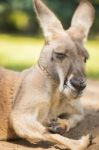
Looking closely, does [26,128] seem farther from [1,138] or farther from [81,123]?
[81,123]

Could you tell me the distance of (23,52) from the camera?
64.0 ft

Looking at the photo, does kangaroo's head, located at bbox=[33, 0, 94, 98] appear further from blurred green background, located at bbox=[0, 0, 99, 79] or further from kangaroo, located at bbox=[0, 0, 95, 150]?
blurred green background, located at bbox=[0, 0, 99, 79]

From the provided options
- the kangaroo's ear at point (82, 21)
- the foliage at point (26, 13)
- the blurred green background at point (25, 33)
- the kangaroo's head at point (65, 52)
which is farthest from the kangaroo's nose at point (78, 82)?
the foliage at point (26, 13)

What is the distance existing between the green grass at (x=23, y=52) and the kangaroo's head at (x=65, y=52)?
5.84 metres

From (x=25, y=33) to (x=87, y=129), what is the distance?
57.3 feet

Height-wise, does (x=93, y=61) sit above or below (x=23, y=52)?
above

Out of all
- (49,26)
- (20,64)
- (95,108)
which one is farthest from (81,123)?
(20,64)

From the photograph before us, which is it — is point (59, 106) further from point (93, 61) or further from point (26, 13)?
point (26, 13)

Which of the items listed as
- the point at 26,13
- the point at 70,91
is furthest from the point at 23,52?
the point at 70,91

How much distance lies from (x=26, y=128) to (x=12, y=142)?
458 mm

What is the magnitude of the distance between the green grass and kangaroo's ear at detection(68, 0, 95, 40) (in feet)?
17.8

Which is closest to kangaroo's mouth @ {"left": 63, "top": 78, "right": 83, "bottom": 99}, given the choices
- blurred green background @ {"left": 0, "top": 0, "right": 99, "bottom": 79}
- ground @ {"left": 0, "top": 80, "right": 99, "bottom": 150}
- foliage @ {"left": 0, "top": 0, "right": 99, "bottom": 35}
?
ground @ {"left": 0, "top": 80, "right": 99, "bottom": 150}

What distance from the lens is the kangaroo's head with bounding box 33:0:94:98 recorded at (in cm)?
716

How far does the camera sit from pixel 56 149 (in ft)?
24.2
